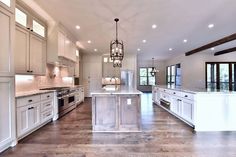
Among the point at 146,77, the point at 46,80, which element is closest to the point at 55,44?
the point at 46,80

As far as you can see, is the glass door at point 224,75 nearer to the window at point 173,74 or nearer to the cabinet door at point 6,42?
the window at point 173,74

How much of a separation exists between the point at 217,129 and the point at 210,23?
3.27 metres

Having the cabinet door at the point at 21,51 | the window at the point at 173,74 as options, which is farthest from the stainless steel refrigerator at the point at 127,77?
the cabinet door at the point at 21,51

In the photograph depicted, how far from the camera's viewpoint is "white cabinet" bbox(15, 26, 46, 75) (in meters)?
3.99

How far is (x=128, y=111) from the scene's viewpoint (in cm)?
Result: 408

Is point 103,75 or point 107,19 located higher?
point 107,19

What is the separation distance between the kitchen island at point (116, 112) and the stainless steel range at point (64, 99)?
5.99 ft

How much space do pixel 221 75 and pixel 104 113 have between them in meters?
10.1

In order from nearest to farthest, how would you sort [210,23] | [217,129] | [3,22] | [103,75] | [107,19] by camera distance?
[3,22]
[217,129]
[107,19]
[210,23]
[103,75]

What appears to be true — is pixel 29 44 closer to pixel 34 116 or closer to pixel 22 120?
pixel 34 116

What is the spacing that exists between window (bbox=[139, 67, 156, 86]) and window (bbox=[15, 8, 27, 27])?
1262 cm

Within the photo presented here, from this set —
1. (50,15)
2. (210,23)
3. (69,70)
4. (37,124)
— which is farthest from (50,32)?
(210,23)

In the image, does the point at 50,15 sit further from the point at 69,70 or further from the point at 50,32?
the point at 69,70

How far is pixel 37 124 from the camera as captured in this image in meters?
4.09
